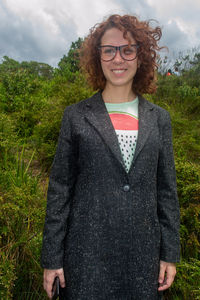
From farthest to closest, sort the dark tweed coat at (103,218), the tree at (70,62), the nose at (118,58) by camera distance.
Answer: the tree at (70,62), the nose at (118,58), the dark tweed coat at (103,218)

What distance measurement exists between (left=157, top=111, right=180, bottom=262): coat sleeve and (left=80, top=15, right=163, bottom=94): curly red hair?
1.34ft

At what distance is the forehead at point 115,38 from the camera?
5.48 ft

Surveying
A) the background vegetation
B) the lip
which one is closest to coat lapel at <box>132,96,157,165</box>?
the lip

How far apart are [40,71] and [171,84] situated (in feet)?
97.8

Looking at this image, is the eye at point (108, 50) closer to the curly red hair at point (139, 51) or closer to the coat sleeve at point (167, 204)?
the curly red hair at point (139, 51)

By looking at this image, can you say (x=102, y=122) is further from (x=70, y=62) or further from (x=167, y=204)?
(x=70, y=62)

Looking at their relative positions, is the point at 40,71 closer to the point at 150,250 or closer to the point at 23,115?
the point at 23,115

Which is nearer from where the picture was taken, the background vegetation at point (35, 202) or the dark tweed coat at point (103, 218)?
the dark tweed coat at point (103, 218)

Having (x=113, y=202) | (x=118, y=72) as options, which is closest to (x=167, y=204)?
(x=113, y=202)

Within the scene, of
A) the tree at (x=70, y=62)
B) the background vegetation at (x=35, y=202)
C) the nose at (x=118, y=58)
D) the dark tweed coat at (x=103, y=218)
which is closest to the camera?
the dark tweed coat at (x=103, y=218)

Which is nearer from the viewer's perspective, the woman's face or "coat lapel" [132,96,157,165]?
"coat lapel" [132,96,157,165]

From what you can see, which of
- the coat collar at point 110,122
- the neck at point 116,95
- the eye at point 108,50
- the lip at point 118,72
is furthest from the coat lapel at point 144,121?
the eye at point 108,50

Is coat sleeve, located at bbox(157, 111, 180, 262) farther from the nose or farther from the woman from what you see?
the nose

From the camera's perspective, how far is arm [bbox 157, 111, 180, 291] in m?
1.58
